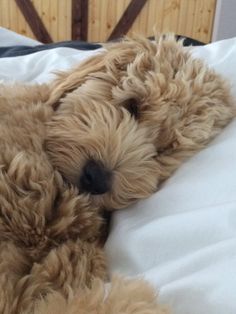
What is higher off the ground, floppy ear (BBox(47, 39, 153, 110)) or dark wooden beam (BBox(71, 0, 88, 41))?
floppy ear (BBox(47, 39, 153, 110))

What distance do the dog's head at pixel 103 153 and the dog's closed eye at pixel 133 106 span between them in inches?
0.9

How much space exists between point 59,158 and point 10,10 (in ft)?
12.9

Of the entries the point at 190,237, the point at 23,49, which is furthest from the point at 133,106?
the point at 23,49

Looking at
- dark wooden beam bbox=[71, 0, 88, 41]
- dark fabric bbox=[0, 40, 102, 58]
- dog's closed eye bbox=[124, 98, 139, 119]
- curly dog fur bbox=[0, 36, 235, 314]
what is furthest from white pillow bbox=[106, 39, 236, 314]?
dark wooden beam bbox=[71, 0, 88, 41]

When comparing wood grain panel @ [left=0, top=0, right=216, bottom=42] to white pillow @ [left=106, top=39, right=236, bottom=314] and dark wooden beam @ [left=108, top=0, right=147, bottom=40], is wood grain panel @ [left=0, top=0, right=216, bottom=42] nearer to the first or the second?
dark wooden beam @ [left=108, top=0, right=147, bottom=40]

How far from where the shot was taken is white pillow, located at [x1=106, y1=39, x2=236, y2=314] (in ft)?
2.29

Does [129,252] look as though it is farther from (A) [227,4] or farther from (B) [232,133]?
(A) [227,4]

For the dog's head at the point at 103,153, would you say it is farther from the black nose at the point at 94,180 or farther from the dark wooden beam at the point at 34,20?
the dark wooden beam at the point at 34,20

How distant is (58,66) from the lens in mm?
1829

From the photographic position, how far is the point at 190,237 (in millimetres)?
816

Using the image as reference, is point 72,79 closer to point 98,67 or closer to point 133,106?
point 98,67

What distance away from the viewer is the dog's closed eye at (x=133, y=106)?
1.08 meters

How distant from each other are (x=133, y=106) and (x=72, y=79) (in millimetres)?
174

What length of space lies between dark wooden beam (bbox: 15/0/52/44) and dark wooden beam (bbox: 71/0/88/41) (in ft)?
0.84
